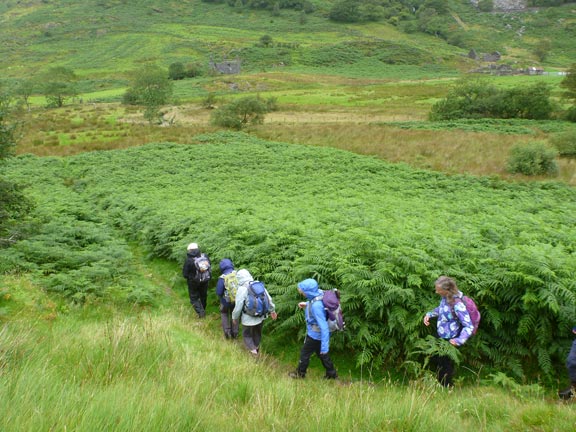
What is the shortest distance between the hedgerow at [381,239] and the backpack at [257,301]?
2.15 feet

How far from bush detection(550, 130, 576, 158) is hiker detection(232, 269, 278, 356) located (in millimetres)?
29554

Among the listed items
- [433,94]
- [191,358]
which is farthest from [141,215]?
[433,94]

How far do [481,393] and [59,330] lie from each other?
683cm

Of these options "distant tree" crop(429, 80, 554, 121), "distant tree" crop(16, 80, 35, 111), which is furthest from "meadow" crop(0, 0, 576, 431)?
"distant tree" crop(16, 80, 35, 111)

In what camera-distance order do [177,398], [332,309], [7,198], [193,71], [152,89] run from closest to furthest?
[177,398]
[332,309]
[7,198]
[152,89]
[193,71]

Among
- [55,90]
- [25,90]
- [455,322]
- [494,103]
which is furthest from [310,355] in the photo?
[25,90]

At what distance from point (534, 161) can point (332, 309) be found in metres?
22.7

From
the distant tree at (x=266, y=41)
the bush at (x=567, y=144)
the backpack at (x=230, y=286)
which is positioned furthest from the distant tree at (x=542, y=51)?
the backpack at (x=230, y=286)

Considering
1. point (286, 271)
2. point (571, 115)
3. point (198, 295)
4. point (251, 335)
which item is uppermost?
point (286, 271)

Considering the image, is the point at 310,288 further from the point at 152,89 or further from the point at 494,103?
the point at 152,89

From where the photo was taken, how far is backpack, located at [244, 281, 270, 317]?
7.73 m

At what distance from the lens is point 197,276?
387 inches

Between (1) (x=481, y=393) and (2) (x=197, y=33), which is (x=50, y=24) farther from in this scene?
(1) (x=481, y=393)

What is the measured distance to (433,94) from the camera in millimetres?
73875
